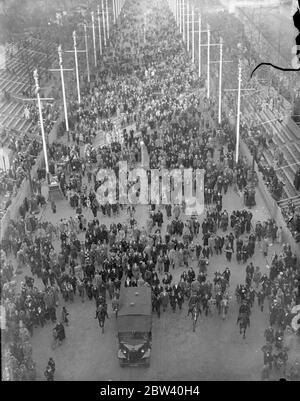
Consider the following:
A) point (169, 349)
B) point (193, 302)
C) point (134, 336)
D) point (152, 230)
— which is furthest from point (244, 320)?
point (152, 230)

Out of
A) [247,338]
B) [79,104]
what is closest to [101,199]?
[247,338]

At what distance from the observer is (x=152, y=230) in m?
26.5

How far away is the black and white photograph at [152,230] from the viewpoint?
18.5 metres

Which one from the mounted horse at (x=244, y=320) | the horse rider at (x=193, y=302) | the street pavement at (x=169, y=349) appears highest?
the horse rider at (x=193, y=302)

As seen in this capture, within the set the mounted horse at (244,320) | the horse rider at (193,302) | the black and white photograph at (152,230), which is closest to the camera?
the black and white photograph at (152,230)

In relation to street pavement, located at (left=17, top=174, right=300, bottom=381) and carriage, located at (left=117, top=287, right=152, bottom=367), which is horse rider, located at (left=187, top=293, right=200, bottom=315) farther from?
carriage, located at (left=117, top=287, right=152, bottom=367)

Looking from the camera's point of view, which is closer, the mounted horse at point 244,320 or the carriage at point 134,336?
the carriage at point 134,336

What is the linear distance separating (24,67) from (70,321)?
37.2 m

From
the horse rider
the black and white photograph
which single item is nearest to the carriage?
the black and white photograph

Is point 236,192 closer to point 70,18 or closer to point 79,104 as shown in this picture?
point 79,104

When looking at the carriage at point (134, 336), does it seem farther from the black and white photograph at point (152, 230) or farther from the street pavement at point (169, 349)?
the street pavement at point (169, 349)

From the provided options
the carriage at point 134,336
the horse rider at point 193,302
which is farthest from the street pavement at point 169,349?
the horse rider at point 193,302

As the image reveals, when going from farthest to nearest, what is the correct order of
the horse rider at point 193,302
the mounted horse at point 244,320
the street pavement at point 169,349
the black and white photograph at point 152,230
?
the horse rider at point 193,302, the mounted horse at point 244,320, the black and white photograph at point 152,230, the street pavement at point 169,349

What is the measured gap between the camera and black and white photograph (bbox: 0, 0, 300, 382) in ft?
60.5
